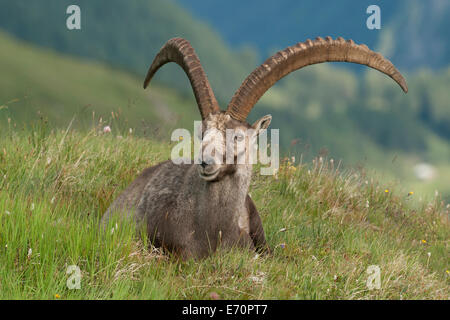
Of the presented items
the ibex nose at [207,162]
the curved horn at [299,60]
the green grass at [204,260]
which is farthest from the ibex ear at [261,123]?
the green grass at [204,260]

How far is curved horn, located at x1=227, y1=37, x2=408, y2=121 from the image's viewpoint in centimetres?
636

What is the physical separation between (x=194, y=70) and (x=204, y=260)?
2.63m

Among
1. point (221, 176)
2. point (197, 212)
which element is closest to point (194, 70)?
point (221, 176)

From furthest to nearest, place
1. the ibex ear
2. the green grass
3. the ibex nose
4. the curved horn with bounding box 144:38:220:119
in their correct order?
the ibex ear, the curved horn with bounding box 144:38:220:119, the ibex nose, the green grass

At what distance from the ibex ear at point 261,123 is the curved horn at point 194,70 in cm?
58

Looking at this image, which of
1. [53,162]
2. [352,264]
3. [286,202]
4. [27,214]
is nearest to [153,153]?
[53,162]

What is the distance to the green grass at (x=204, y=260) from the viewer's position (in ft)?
17.9

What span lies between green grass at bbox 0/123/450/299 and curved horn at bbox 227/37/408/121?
2.11m

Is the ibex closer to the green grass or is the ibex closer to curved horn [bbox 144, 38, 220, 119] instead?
curved horn [bbox 144, 38, 220, 119]

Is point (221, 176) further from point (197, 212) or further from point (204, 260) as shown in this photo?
point (204, 260)

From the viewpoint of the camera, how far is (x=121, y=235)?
6.06 meters

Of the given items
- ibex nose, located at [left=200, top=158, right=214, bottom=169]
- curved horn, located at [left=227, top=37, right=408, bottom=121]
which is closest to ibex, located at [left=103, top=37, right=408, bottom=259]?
curved horn, located at [left=227, top=37, right=408, bottom=121]

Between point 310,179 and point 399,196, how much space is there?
268cm
